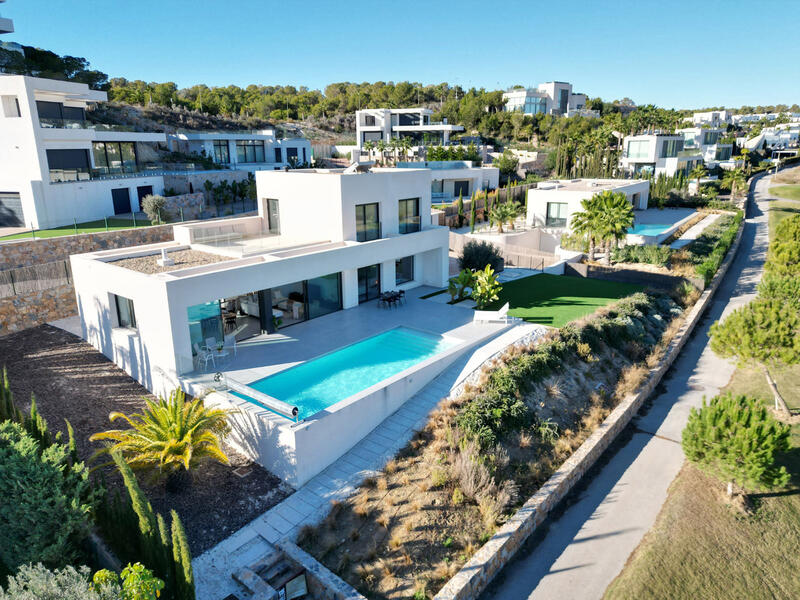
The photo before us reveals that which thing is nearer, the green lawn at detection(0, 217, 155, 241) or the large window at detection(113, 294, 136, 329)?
the large window at detection(113, 294, 136, 329)

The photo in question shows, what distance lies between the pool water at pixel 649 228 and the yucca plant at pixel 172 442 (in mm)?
35253

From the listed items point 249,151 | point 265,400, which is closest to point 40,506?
point 265,400

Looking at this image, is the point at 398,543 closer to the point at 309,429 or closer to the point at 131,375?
the point at 309,429

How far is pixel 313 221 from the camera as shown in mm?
22750

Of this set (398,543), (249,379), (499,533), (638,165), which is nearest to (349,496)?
(398,543)

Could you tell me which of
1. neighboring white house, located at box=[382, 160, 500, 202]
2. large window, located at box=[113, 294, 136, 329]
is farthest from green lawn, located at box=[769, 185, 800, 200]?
large window, located at box=[113, 294, 136, 329]

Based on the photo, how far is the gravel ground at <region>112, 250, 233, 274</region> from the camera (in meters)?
18.1

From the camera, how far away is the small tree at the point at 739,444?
43.1 feet

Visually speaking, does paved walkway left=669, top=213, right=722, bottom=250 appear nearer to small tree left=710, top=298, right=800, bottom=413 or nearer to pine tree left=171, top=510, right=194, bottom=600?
small tree left=710, top=298, right=800, bottom=413

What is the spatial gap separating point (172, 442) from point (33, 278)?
13.9m

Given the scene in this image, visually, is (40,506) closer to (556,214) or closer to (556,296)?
(556,296)

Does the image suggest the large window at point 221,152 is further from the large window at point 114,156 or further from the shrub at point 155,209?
the shrub at point 155,209

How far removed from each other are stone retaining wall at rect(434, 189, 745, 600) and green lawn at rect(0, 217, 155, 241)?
89.7 ft

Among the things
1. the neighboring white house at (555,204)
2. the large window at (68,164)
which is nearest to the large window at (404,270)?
the neighboring white house at (555,204)
